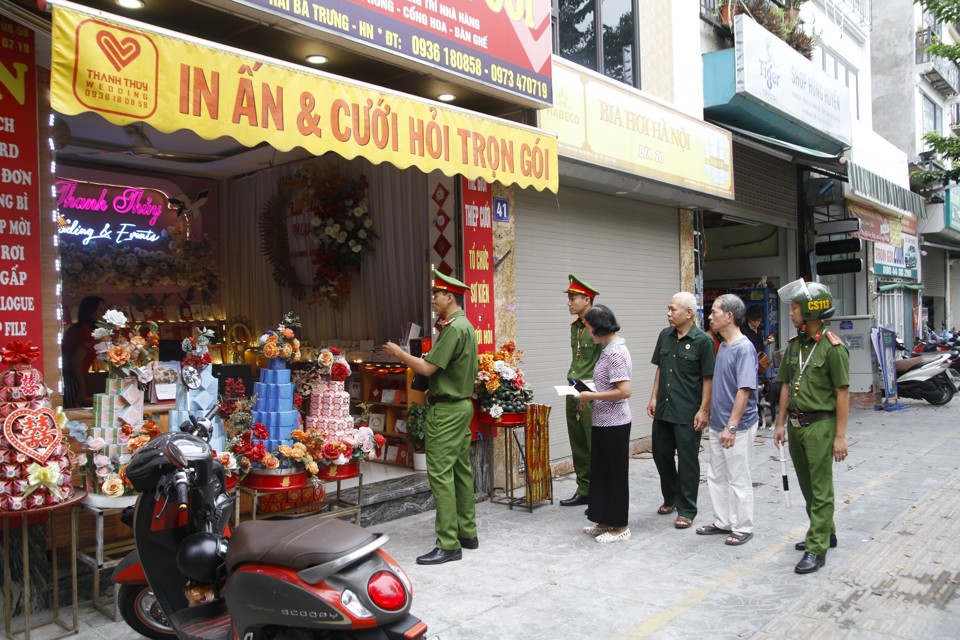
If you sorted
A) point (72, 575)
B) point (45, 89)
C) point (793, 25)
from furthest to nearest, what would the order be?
point (793, 25) → point (45, 89) → point (72, 575)

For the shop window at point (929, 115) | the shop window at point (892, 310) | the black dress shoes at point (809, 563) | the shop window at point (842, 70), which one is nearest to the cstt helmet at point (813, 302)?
the black dress shoes at point (809, 563)

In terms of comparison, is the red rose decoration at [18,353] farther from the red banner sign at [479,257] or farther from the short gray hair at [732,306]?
the short gray hair at [732,306]

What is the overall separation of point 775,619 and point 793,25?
11401 millimetres

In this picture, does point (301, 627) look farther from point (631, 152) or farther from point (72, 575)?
point (631, 152)

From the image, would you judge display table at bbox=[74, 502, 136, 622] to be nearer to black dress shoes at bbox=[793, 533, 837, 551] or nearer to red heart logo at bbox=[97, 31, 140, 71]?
red heart logo at bbox=[97, 31, 140, 71]

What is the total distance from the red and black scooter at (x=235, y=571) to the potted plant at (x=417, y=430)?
3298mm

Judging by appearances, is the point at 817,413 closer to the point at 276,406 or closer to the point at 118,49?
the point at 276,406

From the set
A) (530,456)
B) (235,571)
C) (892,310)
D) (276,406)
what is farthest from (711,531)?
(892,310)

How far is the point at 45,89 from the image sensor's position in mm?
4848

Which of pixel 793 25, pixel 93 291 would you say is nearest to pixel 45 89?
pixel 93 291

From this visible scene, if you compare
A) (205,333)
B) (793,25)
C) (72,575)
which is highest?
(793,25)

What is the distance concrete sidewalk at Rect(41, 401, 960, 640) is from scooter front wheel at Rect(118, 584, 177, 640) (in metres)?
0.23

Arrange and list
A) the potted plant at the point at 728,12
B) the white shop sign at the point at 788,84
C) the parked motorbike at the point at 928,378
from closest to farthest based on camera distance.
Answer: the white shop sign at the point at 788,84 → the potted plant at the point at 728,12 → the parked motorbike at the point at 928,378

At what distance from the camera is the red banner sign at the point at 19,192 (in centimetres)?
453
